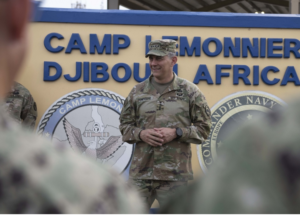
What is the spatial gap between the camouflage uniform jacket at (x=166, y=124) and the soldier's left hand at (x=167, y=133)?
8cm

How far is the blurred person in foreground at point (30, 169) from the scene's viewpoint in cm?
24

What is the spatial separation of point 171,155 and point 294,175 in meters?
2.54

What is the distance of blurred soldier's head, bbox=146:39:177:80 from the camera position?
9.54 feet

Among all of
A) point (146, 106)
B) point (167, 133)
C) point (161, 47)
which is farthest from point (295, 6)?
point (167, 133)

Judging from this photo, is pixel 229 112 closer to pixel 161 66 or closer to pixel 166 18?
pixel 166 18

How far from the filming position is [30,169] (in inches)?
9.9

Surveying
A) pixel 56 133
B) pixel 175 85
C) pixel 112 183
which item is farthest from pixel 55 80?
pixel 112 183

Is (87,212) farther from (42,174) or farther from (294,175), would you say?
(294,175)

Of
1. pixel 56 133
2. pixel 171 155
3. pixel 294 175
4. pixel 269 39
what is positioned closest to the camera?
pixel 294 175

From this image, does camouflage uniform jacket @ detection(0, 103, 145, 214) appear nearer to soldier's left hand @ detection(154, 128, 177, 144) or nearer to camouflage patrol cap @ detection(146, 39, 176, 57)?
soldier's left hand @ detection(154, 128, 177, 144)

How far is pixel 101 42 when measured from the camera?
4266mm

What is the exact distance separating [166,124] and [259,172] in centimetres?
255

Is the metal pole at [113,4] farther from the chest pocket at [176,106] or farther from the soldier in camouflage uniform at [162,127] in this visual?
the chest pocket at [176,106]

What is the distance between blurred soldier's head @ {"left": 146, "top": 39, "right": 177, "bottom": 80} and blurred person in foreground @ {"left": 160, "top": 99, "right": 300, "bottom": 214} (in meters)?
2.68
